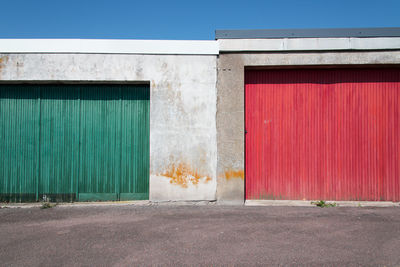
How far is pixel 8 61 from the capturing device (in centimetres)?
715

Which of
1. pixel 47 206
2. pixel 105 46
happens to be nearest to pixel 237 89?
pixel 105 46

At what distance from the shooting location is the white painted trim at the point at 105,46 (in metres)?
7.14

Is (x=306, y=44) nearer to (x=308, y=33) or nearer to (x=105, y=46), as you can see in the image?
(x=308, y=33)

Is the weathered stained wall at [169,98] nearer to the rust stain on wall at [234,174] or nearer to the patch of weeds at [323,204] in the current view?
the rust stain on wall at [234,174]

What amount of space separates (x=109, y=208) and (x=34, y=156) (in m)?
2.30

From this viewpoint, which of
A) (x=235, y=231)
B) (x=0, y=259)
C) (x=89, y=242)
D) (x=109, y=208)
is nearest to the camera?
(x=0, y=259)

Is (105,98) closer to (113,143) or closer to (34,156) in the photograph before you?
(113,143)

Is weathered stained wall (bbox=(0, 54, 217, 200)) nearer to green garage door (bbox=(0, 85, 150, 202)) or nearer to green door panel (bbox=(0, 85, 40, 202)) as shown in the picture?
green garage door (bbox=(0, 85, 150, 202))

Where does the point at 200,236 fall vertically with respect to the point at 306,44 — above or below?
below

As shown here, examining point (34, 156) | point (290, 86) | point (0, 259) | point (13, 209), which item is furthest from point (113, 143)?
point (290, 86)

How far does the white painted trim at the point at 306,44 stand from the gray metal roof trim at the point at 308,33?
8 cm

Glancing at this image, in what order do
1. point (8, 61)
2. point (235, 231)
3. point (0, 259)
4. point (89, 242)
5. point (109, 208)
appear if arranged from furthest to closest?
point (8, 61), point (109, 208), point (235, 231), point (89, 242), point (0, 259)

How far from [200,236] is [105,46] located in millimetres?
4800

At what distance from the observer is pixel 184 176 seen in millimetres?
7117
